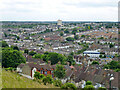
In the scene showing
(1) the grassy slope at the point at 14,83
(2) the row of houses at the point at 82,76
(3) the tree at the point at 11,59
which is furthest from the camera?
(3) the tree at the point at 11,59

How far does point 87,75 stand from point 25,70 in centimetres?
502

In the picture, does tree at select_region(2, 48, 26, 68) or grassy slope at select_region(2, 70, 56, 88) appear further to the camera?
tree at select_region(2, 48, 26, 68)

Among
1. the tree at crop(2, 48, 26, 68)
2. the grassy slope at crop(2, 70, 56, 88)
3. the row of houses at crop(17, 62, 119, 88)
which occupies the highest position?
the grassy slope at crop(2, 70, 56, 88)

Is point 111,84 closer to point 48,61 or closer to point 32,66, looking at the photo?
point 32,66

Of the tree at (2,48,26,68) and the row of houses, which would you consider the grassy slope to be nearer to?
the row of houses

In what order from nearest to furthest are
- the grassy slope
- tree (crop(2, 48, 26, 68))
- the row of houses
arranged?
the grassy slope, the row of houses, tree (crop(2, 48, 26, 68))

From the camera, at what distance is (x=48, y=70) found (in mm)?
20469

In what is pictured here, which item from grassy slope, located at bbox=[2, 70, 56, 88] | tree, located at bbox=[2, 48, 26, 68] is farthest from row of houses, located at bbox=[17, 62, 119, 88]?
grassy slope, located at bbox=[2, 70, 56, 88]

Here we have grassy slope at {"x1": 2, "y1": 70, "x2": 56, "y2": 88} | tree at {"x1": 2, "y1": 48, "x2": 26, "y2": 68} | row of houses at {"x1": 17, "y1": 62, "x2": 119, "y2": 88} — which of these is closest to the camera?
grassy slope at {"x1": 2, "y1": 70, "x2": 56, "y2": 88}

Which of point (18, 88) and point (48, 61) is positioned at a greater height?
point (18, 88)

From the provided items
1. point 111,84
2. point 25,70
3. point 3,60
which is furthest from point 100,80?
point 3,60

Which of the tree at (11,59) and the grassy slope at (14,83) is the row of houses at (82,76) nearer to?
the tree at (11,59)

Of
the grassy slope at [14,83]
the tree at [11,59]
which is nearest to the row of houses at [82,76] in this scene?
the tree at [11,59]

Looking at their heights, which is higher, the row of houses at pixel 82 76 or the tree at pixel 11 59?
the tree at pixel 11 59
